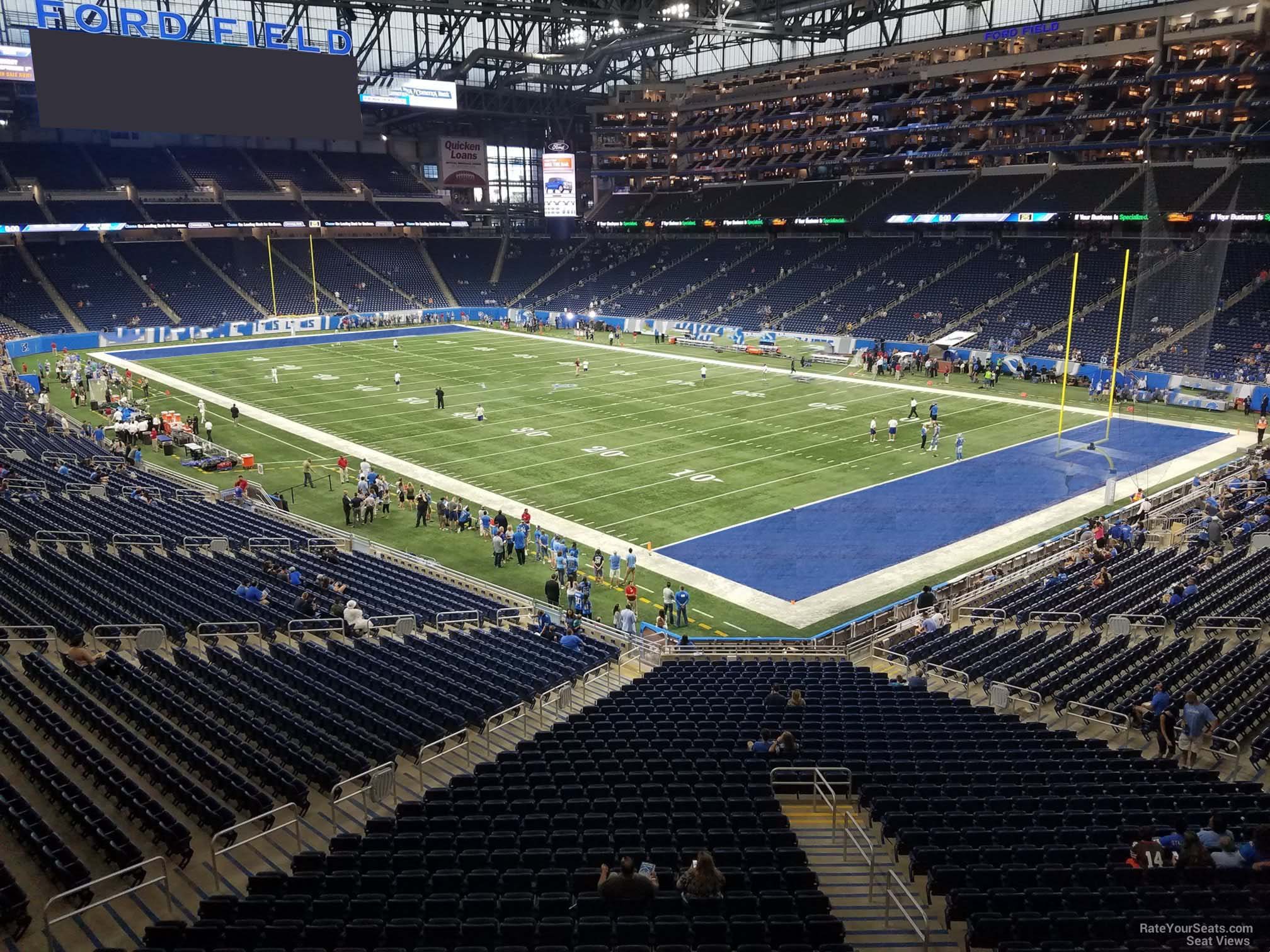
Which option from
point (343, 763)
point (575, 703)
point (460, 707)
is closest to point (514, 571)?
point (575, 703)

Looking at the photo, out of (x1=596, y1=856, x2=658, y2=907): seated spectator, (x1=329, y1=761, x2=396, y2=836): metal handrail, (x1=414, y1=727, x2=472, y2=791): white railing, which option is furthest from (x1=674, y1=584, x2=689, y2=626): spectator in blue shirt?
(x1=596, y1=856, x2=658, y2=907): seated spectator

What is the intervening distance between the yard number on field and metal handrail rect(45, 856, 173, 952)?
24652mm

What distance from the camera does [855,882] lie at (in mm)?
9719

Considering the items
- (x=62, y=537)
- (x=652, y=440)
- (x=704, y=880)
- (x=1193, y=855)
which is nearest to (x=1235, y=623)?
(x=1193, y=855)

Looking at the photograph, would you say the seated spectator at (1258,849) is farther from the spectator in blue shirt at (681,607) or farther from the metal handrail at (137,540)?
the metal handrail at (137,540)

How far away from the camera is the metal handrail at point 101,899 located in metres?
8.16

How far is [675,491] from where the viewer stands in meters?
32.0

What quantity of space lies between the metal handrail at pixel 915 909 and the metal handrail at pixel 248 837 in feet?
19.6

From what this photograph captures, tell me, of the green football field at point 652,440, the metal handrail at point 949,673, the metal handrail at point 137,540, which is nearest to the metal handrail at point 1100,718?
the metal handrail at point 949,673

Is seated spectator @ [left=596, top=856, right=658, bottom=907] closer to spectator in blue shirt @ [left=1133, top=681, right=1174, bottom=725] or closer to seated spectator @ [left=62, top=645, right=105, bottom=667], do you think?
spectator in blue shirt @ [left=1133, top=681, right=1174, bottom=725]

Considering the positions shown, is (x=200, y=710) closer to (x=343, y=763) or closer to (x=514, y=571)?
(x=343, y=763)

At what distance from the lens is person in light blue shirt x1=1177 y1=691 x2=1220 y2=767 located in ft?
44.3

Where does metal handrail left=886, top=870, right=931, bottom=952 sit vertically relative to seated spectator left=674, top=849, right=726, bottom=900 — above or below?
below

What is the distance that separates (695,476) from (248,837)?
80.0 ft
